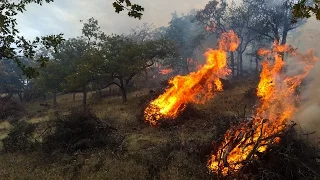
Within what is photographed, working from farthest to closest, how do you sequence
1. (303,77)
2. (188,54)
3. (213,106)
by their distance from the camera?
1. (188,54)
2. (213,106)
3. (303,77)

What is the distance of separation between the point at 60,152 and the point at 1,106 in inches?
819

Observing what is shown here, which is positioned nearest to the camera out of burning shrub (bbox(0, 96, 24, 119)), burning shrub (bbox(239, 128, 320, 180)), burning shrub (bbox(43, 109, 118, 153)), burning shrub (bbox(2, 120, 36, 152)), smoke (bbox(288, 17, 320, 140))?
burning shrub (bbox(239, 128, 320, 180))

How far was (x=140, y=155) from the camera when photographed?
12.3 metres

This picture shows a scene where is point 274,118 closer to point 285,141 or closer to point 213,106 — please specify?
point 285,141

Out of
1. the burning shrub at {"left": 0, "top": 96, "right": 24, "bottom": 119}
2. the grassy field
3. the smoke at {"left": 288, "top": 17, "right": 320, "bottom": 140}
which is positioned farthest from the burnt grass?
the burning shrub at {"left": 0, "top": 96, "right": 24, "bottom": 119}

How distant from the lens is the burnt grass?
9914mm

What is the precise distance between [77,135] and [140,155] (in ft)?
14.5

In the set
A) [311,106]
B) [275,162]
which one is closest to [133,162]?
[275,162]

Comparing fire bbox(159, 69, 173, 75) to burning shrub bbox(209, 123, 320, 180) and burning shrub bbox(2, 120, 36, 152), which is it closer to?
burning shrub bbox(2, 120, 36, 152)

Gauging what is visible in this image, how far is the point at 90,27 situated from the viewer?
4047cm

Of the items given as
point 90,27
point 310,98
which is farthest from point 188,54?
point 310,98

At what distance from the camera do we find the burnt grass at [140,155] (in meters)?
9.91

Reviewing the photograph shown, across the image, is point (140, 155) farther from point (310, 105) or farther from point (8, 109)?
point (8, 109)

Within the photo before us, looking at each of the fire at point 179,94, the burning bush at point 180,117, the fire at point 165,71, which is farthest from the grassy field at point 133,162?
the fire at point 165,71
